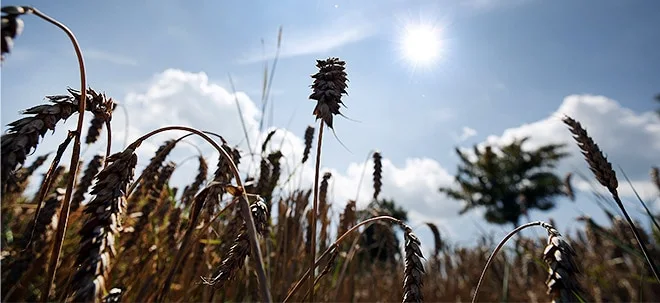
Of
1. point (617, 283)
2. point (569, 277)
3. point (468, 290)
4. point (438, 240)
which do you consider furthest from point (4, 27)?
point (617, 283)

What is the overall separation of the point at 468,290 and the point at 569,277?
5.65m

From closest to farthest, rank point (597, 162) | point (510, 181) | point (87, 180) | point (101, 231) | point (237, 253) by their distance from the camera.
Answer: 1. point (101, 231)
2. point (237, 253)
3. point (597, 162)
4. point (87, 180)
5. point (510, 181)

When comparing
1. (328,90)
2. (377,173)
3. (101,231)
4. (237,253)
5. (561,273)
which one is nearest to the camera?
(101,231)

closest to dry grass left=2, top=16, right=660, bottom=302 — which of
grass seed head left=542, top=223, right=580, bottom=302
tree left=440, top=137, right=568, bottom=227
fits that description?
grass seed head left=542, top=223, right=580, bottom=302

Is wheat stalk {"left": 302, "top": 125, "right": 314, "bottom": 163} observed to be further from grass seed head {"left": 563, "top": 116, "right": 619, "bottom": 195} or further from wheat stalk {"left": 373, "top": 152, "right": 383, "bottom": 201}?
grass seed head {"left": 563, "top": 116, "right": 619, "bottom": 195}

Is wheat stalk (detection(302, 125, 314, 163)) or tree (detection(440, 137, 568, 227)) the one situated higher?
tree (detection(440, 137, 568, 227))

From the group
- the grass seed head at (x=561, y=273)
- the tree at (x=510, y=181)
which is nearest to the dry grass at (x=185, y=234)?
the grass seed head at (x=561, y=273)

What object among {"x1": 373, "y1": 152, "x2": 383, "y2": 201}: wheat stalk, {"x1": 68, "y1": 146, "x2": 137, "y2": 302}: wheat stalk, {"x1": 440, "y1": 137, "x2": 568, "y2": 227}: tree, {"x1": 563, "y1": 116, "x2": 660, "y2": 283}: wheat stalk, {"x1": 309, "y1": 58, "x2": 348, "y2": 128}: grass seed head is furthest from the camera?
{"x1": 440, "y1": 137, "x2": 568, "y2": 227}: tree

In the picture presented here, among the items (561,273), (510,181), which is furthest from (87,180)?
(510,181)

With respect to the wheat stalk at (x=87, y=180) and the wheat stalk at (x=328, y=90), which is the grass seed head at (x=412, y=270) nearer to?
the wheat stalk at (x=328, y=90)

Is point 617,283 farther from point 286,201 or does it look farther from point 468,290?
point 286,201

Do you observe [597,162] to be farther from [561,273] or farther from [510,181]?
[510,181]

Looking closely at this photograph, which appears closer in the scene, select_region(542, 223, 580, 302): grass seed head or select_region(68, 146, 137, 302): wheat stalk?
select_region(68, 146, 137, 302): wheat stalk

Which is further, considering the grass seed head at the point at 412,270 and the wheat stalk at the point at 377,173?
the wheat stalk at the point at 377,173
